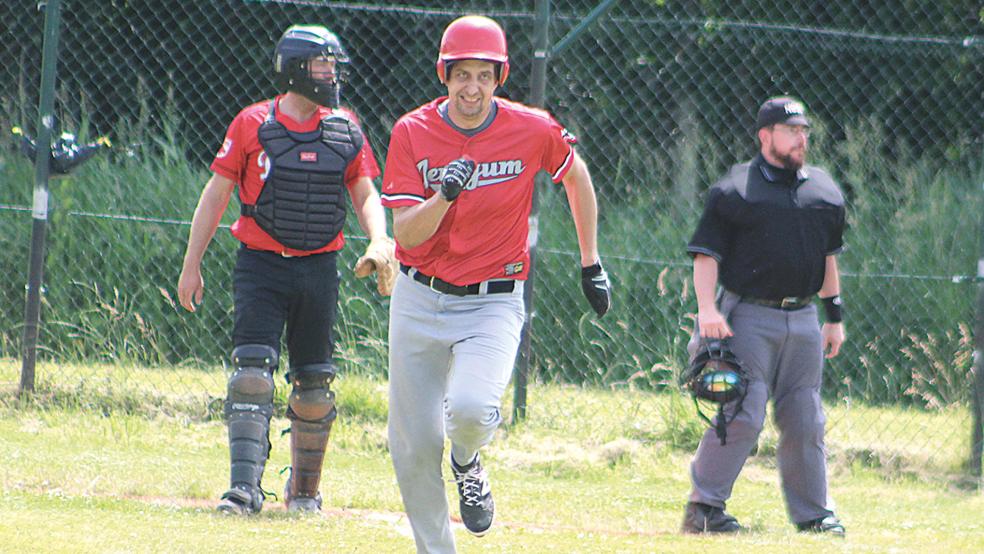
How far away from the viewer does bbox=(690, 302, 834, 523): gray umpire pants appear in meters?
6.00

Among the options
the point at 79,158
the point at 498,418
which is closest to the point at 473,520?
the point at 498,418

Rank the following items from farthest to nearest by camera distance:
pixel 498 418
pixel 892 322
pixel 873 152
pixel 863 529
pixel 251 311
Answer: pixel 873 152 < pixel 892 322 < pixel 863 529 < pixel 251 311 < pixel 498 418

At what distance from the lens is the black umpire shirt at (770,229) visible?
5949 millimetres

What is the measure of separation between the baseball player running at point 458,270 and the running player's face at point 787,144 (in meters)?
1.59

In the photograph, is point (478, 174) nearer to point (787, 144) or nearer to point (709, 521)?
point (787, 144)

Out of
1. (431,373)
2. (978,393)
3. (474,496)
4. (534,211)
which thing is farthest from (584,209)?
(978,393)

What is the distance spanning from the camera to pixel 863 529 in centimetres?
638

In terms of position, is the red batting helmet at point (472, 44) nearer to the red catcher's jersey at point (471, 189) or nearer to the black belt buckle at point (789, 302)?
the red catcher's jersey at point (471, 189)

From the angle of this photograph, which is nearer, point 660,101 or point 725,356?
point 725,356

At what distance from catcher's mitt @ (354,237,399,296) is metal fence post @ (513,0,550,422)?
2.72 meters

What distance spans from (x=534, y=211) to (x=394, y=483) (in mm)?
1944

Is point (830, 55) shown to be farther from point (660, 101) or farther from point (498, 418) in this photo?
point (498, 418)

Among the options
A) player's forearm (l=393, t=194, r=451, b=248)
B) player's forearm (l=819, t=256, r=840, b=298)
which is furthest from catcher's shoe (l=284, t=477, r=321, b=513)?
player's forearm (l=819, t=256, r=840, b=298)

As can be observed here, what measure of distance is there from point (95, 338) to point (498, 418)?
522 centimetres
